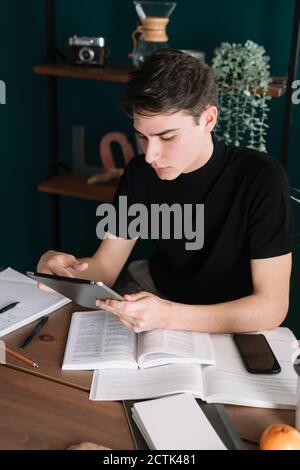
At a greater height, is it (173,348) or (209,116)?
(209,116)

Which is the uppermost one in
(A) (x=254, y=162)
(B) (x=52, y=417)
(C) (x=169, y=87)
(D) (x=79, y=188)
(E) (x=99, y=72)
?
(C) (x=169, y=87)

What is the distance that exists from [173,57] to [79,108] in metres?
1.36

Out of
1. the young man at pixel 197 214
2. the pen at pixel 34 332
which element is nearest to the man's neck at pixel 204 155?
the young man at pixel 197 214

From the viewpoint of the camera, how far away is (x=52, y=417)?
103 cm

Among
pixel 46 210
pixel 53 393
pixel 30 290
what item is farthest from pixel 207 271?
pixel 46 210

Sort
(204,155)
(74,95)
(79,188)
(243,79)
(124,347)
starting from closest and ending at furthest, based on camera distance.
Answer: (124,347), (204,155), (243,79), (79,188), (74,95)

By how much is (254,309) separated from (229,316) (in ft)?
Answer: 0.22

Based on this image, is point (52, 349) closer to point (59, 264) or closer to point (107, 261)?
point (59, 264)

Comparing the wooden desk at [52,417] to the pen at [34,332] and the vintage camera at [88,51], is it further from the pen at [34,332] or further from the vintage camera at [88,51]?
the vintage camera at [88,51]

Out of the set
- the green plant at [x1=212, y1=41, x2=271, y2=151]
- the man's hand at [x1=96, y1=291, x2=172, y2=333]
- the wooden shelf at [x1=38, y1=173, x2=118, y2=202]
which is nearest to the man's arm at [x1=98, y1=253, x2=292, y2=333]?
the man's hand at [x1=96, y1=291, x2=172, y2=333]

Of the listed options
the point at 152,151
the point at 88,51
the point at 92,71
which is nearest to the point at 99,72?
the point at 92,71

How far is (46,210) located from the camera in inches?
118

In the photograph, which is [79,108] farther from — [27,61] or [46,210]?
[46,210]

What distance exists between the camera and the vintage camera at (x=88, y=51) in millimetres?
2338
